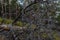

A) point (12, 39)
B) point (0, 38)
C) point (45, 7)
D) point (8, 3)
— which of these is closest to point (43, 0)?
point (45, 7)

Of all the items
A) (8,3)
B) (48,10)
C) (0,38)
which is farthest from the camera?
(8,3)

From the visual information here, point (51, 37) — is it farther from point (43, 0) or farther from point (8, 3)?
point (8, 3)

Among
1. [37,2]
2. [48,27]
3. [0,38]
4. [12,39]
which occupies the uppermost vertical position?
[37,2]

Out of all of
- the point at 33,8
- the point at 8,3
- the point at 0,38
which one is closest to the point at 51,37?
the point at 33,8

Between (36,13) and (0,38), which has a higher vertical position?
(36,13)

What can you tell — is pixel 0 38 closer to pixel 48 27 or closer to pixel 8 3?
pixel 48 27

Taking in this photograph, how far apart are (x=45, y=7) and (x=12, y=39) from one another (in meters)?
0.70

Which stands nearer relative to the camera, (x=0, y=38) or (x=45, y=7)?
(x=45, y=7)

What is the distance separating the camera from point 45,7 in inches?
107

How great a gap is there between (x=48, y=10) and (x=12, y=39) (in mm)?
696

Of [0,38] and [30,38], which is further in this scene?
[0,38]

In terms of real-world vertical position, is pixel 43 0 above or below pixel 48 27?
above

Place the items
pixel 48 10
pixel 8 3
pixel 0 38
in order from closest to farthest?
pixel 48 10
pixel 0 38
pixel 8 3

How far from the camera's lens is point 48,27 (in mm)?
2750
